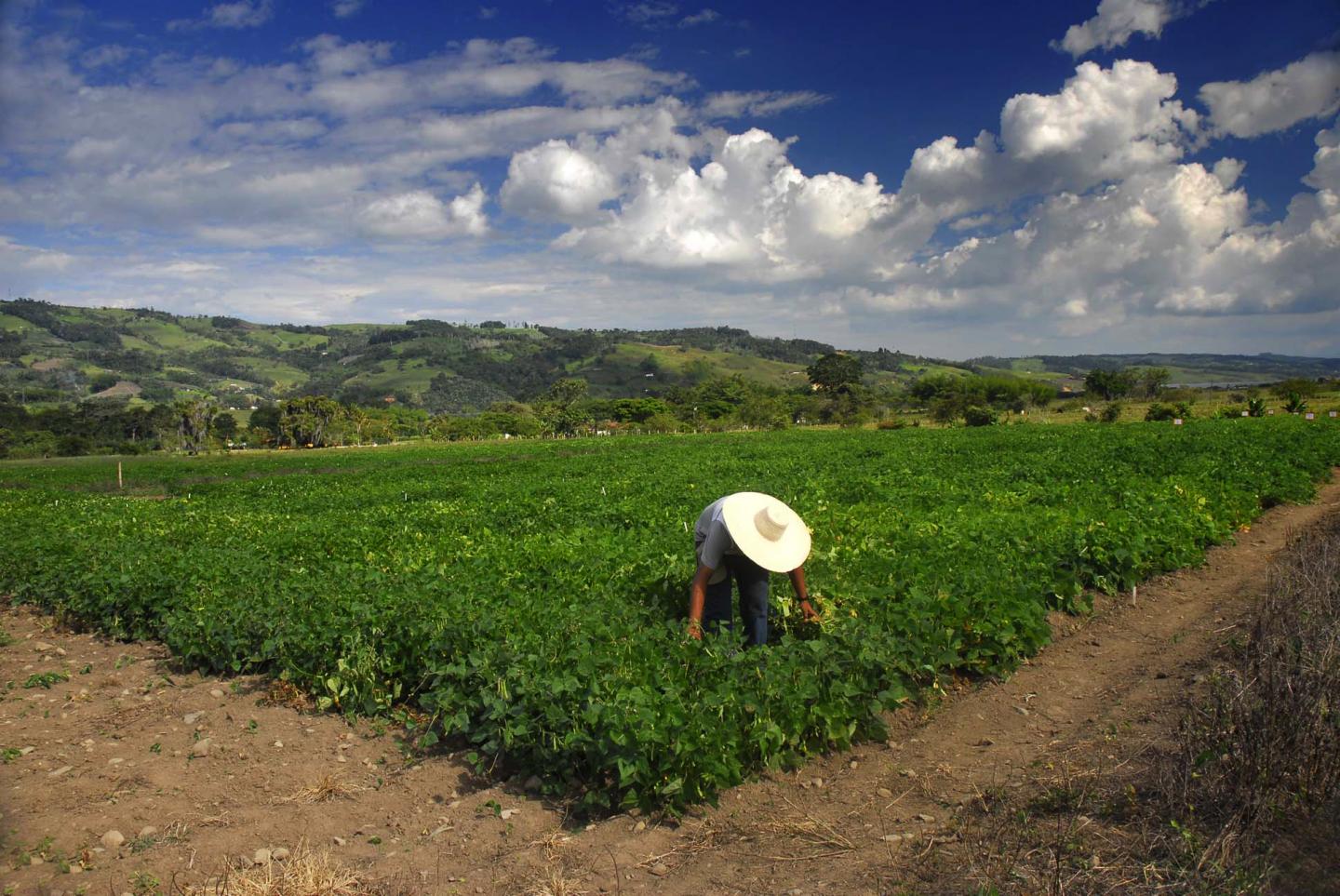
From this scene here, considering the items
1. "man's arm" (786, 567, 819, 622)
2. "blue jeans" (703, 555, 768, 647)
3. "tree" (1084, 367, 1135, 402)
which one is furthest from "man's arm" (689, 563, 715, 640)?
"tree" (1084, 367, 1135, 402)

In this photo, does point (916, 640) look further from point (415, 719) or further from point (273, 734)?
→ point (273, 734)

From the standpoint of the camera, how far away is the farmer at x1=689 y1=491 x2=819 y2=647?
5.82 m

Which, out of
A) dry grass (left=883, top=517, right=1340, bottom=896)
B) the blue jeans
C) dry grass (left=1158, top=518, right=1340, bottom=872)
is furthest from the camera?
the blue jeans

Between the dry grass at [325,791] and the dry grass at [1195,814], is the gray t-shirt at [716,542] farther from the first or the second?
the dry grass at [325,791]

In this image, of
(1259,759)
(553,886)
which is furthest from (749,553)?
(1259,759)

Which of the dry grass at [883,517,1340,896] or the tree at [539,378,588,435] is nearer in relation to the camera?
the dry grass at [883,517,1340,896]

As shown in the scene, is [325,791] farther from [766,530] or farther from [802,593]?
[802,593]

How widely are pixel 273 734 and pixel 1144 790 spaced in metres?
6.15

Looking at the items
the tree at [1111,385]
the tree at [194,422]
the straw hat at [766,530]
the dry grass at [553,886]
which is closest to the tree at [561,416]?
the tree at [194,422]

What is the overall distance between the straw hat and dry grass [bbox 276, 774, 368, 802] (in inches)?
126

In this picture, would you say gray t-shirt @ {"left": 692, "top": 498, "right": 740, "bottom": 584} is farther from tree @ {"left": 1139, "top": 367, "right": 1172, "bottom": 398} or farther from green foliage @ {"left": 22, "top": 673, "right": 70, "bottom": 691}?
tree @ {"left": 1139, "top": 367, "right": 1172, "bottom": 398}

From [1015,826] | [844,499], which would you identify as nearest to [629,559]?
[1015,826]

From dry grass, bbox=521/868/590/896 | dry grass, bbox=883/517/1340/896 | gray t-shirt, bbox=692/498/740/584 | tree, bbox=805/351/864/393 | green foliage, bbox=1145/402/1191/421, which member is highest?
tree, bbox=805/351/864/393

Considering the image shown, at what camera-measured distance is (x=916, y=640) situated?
597 centimetres
